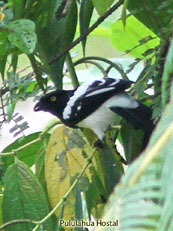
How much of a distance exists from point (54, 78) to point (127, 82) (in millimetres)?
209

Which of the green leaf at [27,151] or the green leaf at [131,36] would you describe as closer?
the green leaf at [27,151]

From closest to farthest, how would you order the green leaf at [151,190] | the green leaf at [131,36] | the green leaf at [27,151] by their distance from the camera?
the green leaf at [151,190]
the green leaf at [27,151]
the green leaf at [131,36]

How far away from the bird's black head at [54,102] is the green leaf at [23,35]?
0.51 metres

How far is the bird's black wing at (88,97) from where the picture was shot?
182 cm

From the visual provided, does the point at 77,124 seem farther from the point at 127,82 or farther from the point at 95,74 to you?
the point at 95,74

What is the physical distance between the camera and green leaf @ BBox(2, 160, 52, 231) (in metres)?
1.60

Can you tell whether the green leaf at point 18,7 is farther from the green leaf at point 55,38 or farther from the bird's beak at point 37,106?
the bird's beak at point 37,106

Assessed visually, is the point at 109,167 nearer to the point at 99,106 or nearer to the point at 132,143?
the point at 132,143

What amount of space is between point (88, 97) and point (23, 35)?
17.5 inches

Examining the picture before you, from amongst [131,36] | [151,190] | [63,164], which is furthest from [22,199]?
[151,190]

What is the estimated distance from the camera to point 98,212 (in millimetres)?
1687

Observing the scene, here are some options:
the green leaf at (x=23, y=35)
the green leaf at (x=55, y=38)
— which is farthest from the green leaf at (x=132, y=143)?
the green leaf at (x=23, y=35)

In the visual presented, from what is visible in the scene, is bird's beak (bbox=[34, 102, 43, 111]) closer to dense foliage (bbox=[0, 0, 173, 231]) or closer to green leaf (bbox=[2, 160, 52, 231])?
dense foliage (bbox=[0, 0, 173, 231])

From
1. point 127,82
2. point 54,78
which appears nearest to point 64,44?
point 54,78
